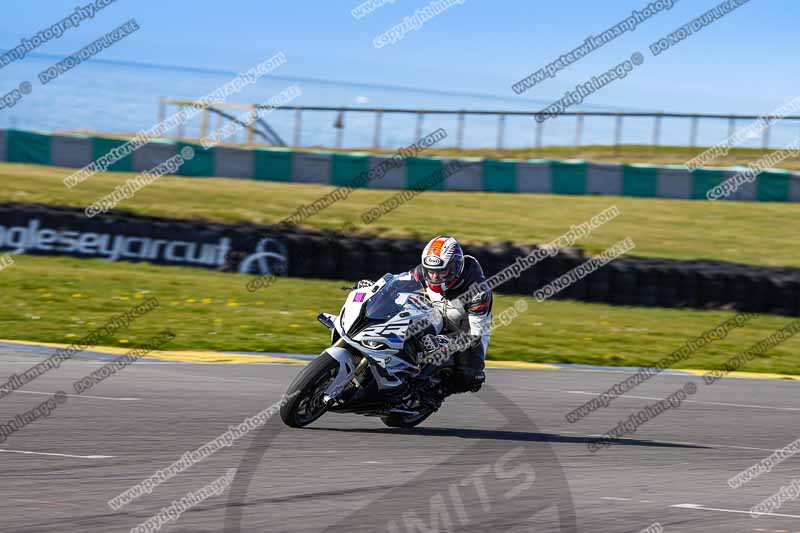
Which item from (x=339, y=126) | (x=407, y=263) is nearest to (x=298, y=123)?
(x=339, y=126)

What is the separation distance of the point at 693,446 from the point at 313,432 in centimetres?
308

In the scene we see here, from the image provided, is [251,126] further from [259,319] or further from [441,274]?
[441,274]

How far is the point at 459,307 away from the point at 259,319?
7520mm

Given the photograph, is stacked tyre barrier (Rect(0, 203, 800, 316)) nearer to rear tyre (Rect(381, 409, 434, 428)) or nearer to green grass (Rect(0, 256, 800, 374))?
green grass (Rect(0, 256, 800, 374))

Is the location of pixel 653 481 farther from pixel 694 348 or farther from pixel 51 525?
pixel 694 348

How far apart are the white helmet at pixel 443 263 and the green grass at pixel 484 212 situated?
1350cm

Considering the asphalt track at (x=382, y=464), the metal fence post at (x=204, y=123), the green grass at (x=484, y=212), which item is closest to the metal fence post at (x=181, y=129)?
the metal fence post at (x=204, y=123)

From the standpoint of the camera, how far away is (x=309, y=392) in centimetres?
856

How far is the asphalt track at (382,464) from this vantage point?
629 centimetres

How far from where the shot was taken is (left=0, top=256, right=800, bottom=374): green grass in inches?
591

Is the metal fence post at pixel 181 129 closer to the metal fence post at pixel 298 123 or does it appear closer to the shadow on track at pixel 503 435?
the metal fence post at pixel 298 123

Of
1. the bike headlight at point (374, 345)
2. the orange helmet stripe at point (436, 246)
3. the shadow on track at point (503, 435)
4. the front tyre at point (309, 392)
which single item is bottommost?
the shadow on track at point (503, 435)

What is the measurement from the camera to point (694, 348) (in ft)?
54.7

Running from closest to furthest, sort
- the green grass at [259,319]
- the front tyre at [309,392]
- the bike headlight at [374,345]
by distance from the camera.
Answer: the front tyre at [309,392] → the bike headlight at [374,345] → the green grass at [259,319]
